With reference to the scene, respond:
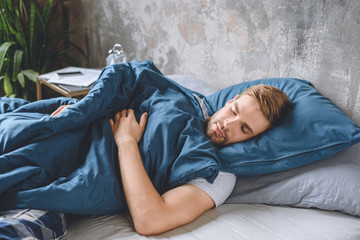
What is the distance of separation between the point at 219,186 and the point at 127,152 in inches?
12.5

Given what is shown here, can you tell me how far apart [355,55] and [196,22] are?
965 mm

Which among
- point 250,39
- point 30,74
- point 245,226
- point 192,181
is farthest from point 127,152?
point 30,74

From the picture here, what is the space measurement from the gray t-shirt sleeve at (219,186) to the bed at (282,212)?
0.17 ft

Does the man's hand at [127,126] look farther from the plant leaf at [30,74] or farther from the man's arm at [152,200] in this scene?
the plant leaf at [30,74]

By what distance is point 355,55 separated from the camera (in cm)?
124

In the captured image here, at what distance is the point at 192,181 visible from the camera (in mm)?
1017

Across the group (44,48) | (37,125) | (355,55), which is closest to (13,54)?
(44,48)

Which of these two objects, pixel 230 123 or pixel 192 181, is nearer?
pixel 192 181

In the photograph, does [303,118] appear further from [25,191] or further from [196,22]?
[196,22]

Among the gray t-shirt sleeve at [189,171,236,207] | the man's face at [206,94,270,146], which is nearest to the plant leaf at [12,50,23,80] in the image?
the man's face at [206,94,270,146]

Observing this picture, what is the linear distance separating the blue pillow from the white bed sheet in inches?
6.0

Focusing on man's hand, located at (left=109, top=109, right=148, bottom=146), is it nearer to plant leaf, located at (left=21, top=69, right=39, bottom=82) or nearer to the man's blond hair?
the man's blond hair

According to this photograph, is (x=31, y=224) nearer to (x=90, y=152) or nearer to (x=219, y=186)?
(x=90, y=152)

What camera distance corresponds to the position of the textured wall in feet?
4.21
